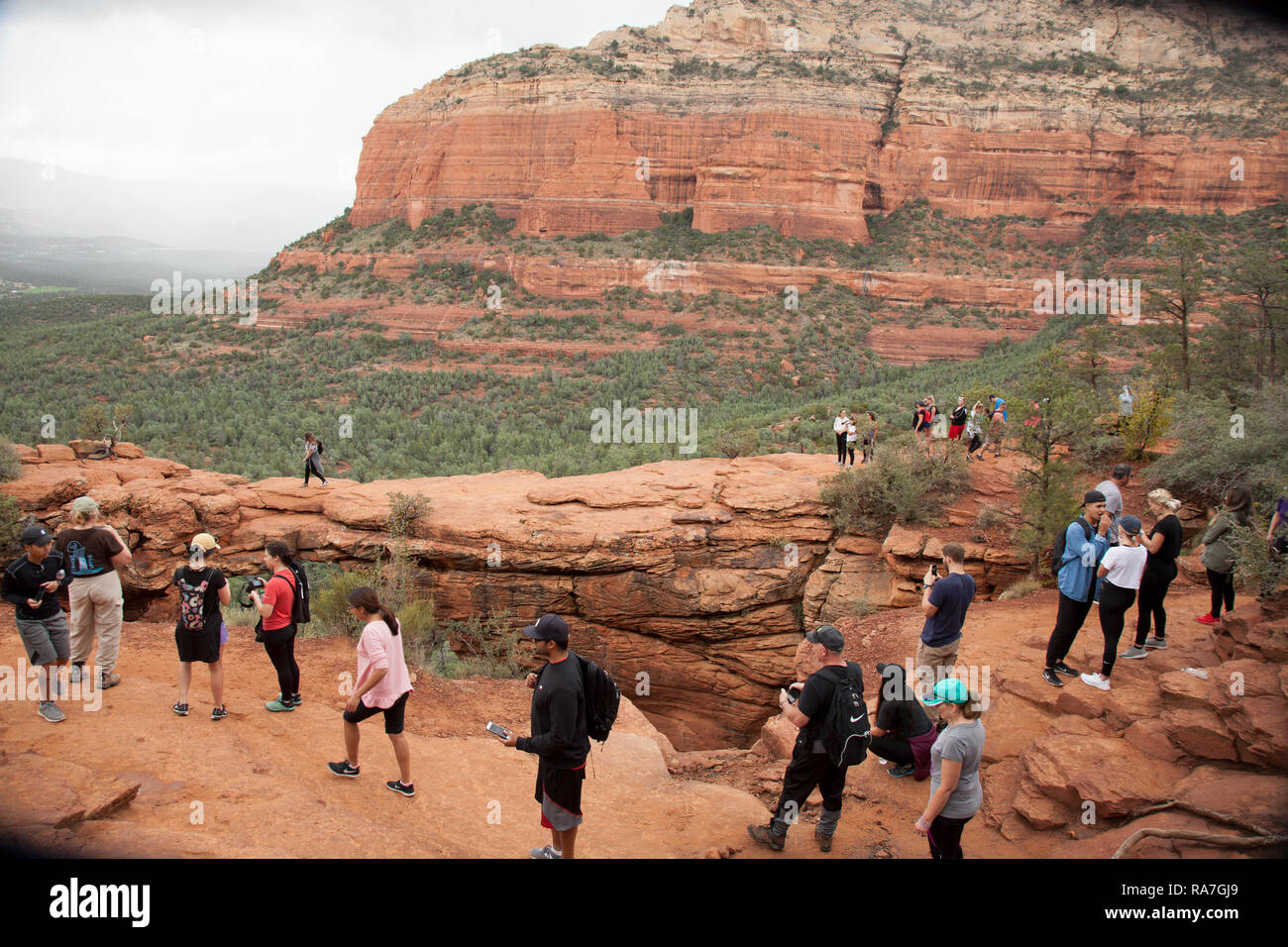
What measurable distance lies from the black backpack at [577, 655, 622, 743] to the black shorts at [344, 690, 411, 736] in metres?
1.61

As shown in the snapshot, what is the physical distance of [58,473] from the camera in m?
12.2

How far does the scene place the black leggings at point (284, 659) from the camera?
20.5ft

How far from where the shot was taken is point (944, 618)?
6184 mm

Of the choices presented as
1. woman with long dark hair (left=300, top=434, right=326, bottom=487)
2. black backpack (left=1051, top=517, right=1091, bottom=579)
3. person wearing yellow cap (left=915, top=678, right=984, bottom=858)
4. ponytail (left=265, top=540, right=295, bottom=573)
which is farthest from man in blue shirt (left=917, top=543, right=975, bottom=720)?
woman with long dark hair (left=300, top=434, right=326, bottom=487)

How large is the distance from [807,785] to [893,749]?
1283 mm

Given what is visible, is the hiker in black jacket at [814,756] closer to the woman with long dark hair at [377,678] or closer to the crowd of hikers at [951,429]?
the woman with long dark hair at [377,678]

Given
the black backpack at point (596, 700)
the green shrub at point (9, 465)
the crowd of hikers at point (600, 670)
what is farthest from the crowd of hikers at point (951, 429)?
the green shrub at point (9, 465)

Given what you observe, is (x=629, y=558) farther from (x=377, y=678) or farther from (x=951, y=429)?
(x=377, y=678)

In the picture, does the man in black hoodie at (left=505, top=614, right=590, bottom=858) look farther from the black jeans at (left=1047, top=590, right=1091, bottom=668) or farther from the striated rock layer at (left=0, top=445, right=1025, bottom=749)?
the striated rock layer at (left=0, top=445, right=1025, bottom=749)

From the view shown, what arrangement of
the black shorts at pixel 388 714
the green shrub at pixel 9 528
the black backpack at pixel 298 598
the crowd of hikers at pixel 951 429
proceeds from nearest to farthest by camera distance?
the black shorts at pixel 388 714 → the black backpack at pixel 298 598 → the green shrub at pixel 9 528 → the crowd of hikers at pixel 951 429

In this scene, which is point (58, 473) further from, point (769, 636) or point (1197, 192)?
point (1197, 192)
